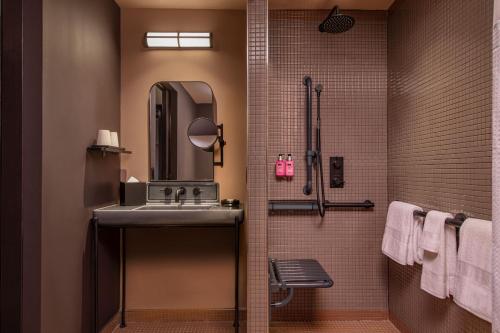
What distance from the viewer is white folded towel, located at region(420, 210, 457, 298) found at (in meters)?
1.67

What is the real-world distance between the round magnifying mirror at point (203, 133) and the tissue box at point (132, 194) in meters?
0.55

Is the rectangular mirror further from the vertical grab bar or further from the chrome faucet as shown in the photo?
the vertical grab bar

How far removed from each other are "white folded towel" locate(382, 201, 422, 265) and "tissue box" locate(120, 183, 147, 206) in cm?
185

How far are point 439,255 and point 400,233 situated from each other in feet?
1.37

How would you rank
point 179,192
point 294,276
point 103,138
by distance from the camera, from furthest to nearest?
point 179,192 → point 103,138 → point 294,276

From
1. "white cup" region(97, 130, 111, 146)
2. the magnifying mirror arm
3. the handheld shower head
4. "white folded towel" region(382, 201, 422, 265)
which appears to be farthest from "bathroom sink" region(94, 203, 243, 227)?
the handheld shower head

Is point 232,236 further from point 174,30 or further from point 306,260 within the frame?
point 174,30

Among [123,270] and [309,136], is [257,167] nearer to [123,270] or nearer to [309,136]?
[309,136]

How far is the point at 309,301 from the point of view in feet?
8.48

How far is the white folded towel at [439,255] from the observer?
167 cm

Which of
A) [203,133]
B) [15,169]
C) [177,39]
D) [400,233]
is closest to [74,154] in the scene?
[15,169]

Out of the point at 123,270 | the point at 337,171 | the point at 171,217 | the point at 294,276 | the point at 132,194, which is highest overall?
the point at 337,171

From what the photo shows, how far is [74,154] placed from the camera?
1964mm

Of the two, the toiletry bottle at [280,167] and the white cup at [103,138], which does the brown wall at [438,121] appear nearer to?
the toiletry bottle at [280,167]
